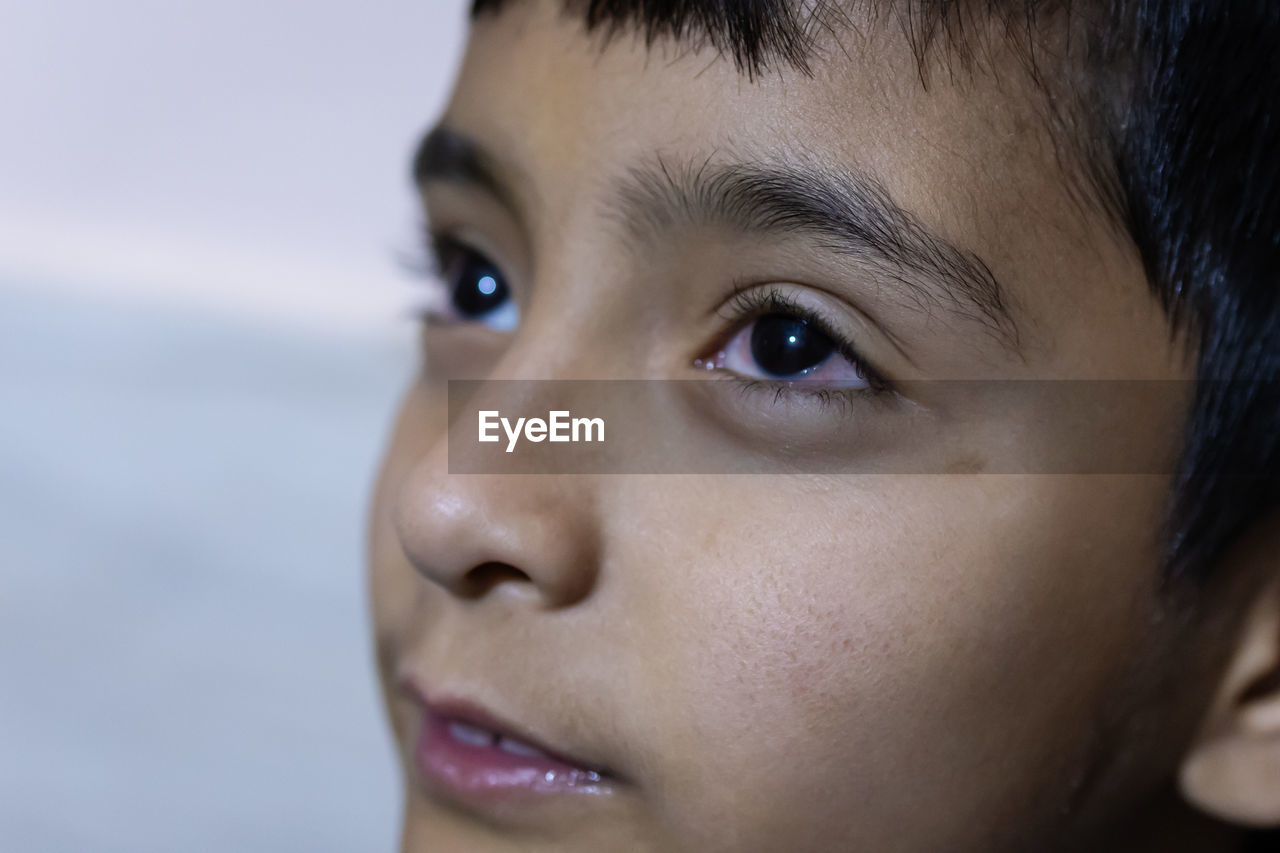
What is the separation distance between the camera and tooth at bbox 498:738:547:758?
67 cm

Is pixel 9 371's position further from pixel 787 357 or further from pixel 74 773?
pixel 787 357

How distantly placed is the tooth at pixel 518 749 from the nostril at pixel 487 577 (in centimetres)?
8

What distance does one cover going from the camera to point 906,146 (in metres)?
0.61

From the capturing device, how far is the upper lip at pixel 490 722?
0.65m

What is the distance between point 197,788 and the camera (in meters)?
1.14

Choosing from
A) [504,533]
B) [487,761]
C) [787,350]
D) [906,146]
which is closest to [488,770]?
[487,761]

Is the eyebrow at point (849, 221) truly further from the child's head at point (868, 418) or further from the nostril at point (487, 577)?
the nostril at point (487, 577)

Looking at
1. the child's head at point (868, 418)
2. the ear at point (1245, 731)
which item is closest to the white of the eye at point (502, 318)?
the child's head at point (868, 418)

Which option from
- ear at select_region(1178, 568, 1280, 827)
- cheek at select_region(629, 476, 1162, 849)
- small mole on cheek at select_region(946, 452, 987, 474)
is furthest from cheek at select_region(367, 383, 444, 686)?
ear at select_region(1178, 568, 1280, 827)

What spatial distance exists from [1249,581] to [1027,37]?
0.30 meters

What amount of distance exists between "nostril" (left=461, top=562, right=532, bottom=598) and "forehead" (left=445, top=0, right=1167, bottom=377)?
0.53 ft

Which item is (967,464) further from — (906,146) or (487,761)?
(487,761)

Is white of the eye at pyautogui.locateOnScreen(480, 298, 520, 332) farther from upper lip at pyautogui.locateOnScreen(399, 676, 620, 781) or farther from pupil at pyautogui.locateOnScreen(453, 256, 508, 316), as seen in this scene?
upper lip at pyautogui.locateOnScreen(399, 676, 620, 781)

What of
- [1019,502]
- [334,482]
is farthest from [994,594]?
[334,482]
